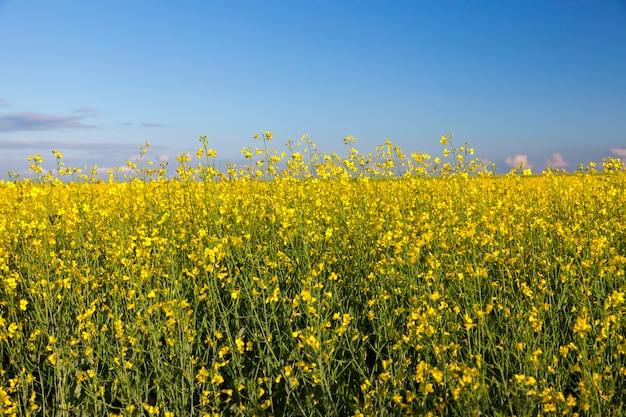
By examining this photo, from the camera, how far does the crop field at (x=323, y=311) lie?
8.47 ft

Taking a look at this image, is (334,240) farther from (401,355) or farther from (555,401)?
(555,401)

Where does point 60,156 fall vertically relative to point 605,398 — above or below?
above

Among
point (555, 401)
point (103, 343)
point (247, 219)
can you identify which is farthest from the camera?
point (247, 219)

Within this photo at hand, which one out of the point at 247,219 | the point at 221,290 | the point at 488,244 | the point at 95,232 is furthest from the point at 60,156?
the point at 488,244

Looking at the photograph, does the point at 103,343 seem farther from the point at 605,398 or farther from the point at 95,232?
the point at 605,398

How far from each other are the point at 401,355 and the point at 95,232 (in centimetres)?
384

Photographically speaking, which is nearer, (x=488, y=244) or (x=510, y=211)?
(x=488, y=244)

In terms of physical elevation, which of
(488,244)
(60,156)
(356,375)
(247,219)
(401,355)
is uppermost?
(60,156)

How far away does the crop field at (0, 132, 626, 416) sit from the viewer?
258 cm

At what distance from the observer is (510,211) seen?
587cm

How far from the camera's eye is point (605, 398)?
233 centimetres

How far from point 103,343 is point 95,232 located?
246 cm

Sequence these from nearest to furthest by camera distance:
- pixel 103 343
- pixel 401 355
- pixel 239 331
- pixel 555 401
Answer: pixel 555 401 < pixel 401 355 < pixel 103 343 < pixel 239 331

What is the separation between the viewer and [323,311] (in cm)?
322
